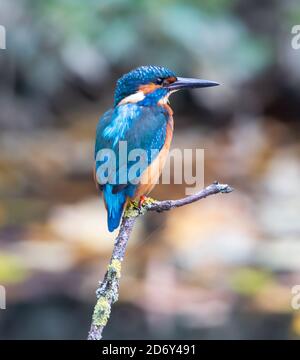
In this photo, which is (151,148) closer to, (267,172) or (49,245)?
(49,245)

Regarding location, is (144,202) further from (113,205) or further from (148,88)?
(148,88)

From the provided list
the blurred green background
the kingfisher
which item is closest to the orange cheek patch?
the kingfisher

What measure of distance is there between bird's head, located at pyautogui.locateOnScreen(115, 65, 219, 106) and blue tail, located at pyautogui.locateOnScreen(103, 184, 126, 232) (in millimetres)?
472

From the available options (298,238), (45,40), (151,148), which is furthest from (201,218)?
(151,148)

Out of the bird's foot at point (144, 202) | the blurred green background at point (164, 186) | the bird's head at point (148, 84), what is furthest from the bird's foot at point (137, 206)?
the blurred green background at point (164, 186)

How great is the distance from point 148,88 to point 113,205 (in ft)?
2.03

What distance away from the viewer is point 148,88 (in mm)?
4008

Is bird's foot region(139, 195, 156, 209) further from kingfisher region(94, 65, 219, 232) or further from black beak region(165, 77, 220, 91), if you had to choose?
black beak region(165, 77, 220, 91)

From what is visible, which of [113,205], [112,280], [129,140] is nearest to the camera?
[112,280]

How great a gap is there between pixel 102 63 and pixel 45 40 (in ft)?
1.77

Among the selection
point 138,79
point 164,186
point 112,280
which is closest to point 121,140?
point 138,79

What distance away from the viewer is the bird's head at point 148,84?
398 centimetres

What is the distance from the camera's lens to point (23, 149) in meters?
7.98

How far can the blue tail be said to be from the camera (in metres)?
3.56
